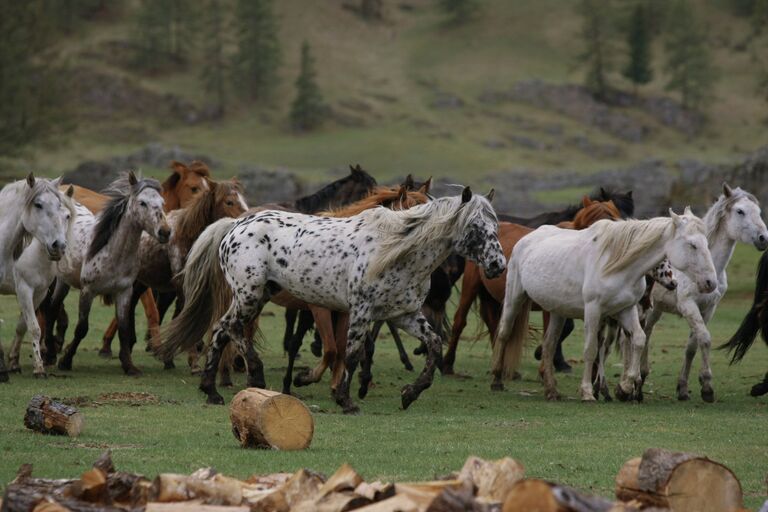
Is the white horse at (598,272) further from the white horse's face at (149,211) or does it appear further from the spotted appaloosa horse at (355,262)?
the white horse's face at (149,211)

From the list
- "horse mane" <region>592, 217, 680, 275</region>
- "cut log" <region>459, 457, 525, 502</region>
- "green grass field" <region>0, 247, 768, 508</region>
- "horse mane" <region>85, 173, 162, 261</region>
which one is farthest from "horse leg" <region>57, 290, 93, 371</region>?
"cut log" <region>459, 457, 525, 502</region>

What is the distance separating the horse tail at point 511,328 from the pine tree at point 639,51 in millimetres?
75454

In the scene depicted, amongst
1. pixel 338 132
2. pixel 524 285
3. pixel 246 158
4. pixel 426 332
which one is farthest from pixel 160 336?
pixel 338 132

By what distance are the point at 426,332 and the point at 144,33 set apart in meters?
72.7

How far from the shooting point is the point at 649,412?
11.4 meters

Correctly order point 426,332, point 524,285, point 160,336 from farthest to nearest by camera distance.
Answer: point 524,285
point 160,336
point 426,332

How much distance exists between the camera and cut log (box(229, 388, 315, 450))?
26.8 ft

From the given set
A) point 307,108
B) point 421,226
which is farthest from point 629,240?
point 307,108

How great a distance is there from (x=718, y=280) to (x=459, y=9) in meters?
84.8

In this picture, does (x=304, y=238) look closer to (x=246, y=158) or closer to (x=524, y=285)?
(x=524, y=285)

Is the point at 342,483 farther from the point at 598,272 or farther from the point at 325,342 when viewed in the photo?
the point at 598,272

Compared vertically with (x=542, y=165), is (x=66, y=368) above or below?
below

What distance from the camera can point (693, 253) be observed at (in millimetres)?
11781

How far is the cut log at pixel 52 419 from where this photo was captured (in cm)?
858
